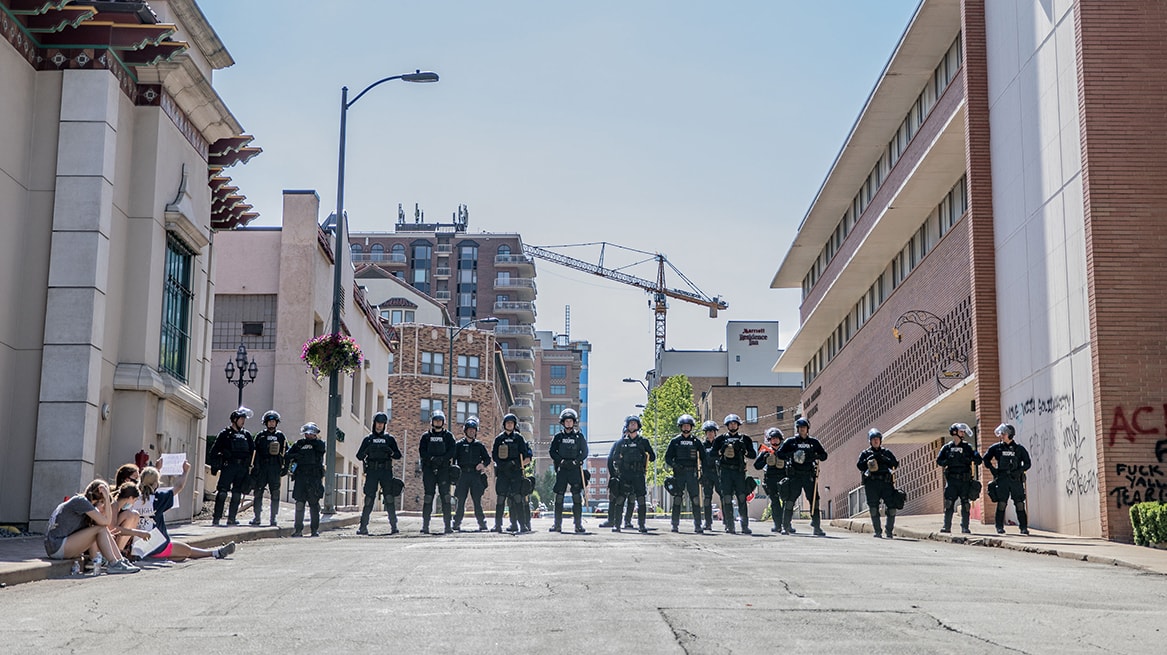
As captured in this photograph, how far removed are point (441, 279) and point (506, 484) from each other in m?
109

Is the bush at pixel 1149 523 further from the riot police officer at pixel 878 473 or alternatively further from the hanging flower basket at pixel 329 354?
the hanging flower basket at pixel 329 354

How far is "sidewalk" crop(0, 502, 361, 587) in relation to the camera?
13.1 meters

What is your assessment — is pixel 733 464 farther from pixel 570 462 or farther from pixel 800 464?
pixel 570 462

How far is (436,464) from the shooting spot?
24172 millimetres

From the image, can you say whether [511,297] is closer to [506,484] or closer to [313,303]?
[313,303]

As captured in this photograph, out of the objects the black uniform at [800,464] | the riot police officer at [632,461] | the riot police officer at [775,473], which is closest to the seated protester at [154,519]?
the riot police officer at [632,461]

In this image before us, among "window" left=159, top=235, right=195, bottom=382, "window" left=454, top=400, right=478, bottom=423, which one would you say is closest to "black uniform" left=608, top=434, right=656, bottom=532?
"window" left=159, top=235, right=195, bottom=382

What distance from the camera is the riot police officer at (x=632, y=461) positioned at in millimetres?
24609

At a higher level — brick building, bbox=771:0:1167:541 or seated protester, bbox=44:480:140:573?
brick building, bbox=771:0:1167:541

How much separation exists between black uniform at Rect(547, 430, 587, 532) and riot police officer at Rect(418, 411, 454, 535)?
1.82m

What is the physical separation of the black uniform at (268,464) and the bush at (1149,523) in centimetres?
1384

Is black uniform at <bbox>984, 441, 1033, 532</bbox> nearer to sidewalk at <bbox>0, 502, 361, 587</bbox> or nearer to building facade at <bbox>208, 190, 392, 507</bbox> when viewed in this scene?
sidewalk at <bbox>0, 502, 361, 587</bbox>

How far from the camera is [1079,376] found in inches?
913

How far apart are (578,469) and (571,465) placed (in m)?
0.14
